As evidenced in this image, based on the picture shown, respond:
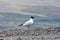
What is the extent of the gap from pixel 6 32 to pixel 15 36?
13.6 inches

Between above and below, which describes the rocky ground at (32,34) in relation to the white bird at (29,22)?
below

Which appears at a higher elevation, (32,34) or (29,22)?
(29,22)

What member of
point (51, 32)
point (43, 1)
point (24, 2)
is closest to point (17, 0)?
point (24, 2)

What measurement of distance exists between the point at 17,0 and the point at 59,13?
44.1 inches

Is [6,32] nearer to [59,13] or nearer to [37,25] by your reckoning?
[37,25]

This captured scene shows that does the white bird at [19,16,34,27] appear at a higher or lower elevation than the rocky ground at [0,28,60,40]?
higher

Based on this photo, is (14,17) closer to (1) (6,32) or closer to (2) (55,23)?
(1) (6,32)

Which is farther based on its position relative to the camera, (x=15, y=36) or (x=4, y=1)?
(x=4, y=1)

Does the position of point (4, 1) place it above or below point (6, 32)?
above

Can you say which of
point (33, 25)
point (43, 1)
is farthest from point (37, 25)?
point (43, 1)

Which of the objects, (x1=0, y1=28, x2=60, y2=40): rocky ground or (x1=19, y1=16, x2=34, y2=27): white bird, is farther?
(x1=19, y1=16, x2=34, y2=27): white bird

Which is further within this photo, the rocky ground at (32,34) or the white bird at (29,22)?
the white bird at (29,22)

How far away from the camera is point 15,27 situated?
292 inches

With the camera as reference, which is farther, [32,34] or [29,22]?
[29,22]
